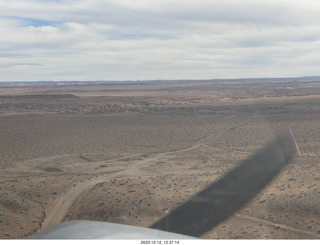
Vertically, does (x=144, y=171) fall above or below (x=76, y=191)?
above

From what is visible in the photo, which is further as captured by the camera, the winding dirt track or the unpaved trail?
the unpaved trail

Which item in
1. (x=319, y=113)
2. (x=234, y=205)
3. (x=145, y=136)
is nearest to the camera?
(x=234, y=205)

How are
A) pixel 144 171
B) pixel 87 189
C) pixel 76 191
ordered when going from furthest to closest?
pixel 144 171 → pixel 87 189 → pixel 76 191

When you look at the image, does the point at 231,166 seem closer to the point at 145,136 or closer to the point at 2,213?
the point at 2,213

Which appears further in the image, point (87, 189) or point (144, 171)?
point (144, 171)

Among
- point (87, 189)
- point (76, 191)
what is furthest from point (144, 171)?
point (76, 191)

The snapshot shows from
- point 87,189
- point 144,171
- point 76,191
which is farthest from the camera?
point 144,171

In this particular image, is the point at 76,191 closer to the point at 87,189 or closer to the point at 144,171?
the point at 87,189

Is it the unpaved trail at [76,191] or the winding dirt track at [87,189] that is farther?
the unpaved trail at [76,191]

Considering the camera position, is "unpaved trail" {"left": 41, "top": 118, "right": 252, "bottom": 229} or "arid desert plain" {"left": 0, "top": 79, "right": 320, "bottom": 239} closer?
"arid desert plain" {"left": 0, "top": 79, "right": 320, "bottom": 239}

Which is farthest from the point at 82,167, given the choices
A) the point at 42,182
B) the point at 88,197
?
the point at 88,197

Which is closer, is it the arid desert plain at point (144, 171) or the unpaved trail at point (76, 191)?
the arid desert plain at point (144, 171)
